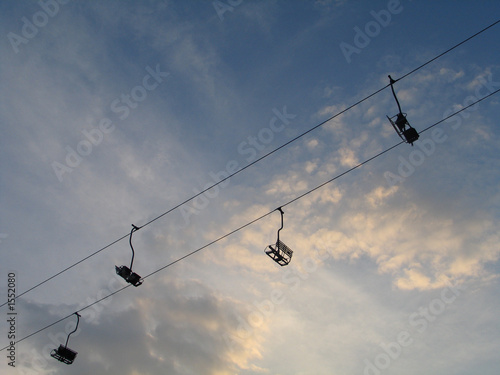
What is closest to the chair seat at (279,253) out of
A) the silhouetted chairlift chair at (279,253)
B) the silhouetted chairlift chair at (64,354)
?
the silhouetted chairlift chair at (279,253)

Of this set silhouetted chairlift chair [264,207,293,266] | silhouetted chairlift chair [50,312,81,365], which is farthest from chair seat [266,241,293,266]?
silhouetted chairlift chair [50,312,81,365]

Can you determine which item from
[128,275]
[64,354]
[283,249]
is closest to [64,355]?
[64,354]

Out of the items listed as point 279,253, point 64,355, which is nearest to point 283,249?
point 279,253

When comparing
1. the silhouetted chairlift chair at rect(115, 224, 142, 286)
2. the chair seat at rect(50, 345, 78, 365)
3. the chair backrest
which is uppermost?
the chair backrest

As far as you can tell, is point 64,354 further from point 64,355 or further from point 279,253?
point 279,253

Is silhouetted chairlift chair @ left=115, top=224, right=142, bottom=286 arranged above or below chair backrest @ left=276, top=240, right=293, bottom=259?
below

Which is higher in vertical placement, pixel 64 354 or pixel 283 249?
pixel 283 249

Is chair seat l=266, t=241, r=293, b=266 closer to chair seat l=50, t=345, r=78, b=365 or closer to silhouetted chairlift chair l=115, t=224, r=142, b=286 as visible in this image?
silhouetted chairlift chair l=115, t=224, r=142, b=286

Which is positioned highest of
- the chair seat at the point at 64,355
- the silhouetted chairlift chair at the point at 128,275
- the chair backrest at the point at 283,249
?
the chair backrest at the point at 283,249

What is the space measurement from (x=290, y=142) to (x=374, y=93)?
3.10 m

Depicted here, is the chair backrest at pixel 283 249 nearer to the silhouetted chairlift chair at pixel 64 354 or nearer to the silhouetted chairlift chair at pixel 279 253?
the silhouetted chairlift chair at pixel 279 253

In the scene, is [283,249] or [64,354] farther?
[64,354]

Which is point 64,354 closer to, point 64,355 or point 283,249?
point 64,355

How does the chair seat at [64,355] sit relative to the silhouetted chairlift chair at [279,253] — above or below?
below
